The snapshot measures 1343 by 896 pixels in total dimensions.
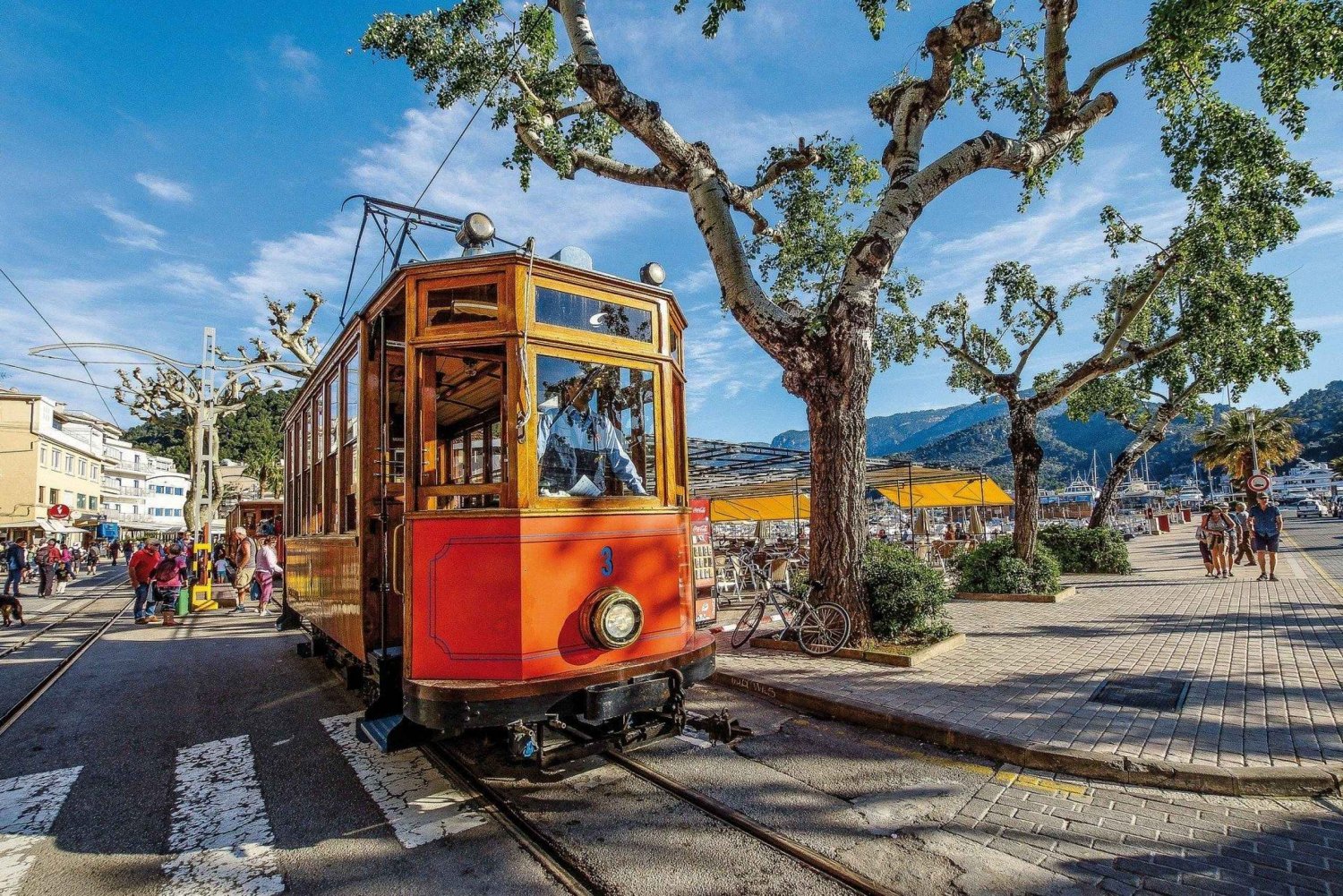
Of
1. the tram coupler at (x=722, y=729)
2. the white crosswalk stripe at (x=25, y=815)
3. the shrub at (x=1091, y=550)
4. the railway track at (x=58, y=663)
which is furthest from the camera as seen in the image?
the shrub at (x=1091, y=550)

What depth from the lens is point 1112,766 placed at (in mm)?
4402

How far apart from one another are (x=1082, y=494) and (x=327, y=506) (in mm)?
121664

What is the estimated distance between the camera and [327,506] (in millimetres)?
6180

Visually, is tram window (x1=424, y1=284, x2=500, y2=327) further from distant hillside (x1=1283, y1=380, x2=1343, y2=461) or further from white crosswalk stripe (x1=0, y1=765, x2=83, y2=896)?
distant hillside (x1=1283, y1=380, x2=1343, y2=461)

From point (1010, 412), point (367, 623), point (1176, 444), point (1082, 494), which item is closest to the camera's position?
point (367, 623)

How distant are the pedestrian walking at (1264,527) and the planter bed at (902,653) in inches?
377

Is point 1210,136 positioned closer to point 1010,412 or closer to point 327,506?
point 1010,412

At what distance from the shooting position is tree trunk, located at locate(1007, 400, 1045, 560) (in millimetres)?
13086

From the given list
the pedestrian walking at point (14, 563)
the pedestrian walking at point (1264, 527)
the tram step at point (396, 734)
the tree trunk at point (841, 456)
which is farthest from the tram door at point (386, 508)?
the pedestrian walking at point (14, 563)

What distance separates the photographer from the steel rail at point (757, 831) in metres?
3.19

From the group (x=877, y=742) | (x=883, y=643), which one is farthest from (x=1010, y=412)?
(x=877, y=742)

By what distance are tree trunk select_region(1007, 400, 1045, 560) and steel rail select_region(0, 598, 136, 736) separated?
47.1ft

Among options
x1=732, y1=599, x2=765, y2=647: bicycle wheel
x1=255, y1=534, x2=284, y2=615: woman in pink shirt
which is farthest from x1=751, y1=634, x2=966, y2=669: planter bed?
x1=255, y1=534, x2=284, y2=615: woman in pink shirt

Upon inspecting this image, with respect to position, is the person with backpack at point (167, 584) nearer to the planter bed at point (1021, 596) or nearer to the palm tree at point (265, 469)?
the planter bed at point (1021, 596)
